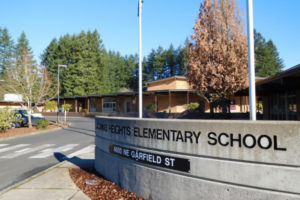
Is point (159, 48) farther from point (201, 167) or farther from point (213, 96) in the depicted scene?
point (201, 167)

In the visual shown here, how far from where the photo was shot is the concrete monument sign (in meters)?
2.79

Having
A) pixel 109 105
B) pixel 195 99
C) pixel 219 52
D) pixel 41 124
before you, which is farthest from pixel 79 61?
pixel 219 52

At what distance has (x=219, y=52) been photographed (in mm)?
19750

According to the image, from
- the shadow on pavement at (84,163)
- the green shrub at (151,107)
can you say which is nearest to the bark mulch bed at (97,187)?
the shadow on pavement at (84,163)

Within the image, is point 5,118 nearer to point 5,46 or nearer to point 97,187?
point 97,187

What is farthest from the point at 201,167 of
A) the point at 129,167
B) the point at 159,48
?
the point at 159,48

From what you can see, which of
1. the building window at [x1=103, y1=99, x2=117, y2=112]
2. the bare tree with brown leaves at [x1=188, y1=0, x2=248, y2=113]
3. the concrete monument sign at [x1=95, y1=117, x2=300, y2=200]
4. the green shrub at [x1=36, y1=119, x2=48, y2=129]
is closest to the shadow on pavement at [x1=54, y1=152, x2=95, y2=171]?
the concrete monument sign at [x1=95, y1=117, x2=300, y2=200]

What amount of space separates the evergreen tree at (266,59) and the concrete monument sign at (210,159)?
6668cm

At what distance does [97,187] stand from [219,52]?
17589 mm

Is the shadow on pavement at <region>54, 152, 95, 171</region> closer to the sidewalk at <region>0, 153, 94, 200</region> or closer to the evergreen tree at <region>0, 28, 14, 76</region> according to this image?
the sidewalk at <region>0, 153, 94, 200</region>

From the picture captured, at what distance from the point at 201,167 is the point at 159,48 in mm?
76985

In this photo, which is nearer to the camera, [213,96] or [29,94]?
[29,94]

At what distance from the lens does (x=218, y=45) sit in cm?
1991

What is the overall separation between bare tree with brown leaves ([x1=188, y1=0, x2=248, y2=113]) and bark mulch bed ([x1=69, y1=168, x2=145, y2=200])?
16.2 metres
